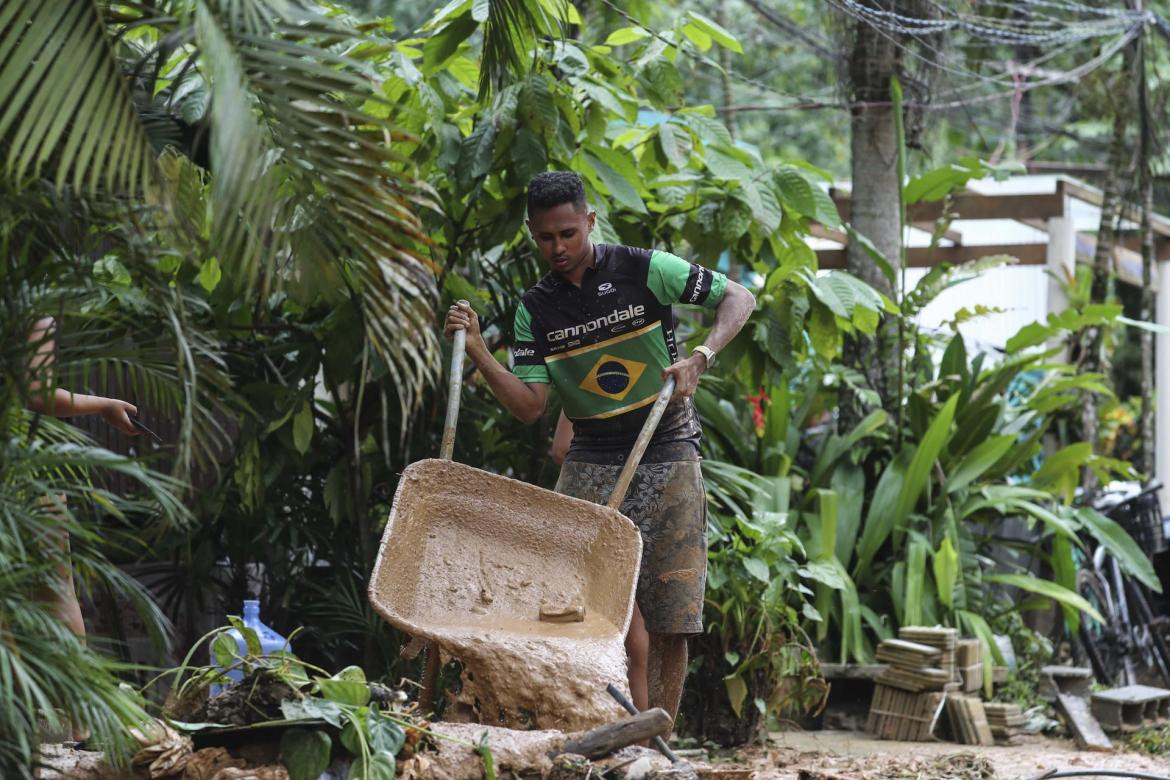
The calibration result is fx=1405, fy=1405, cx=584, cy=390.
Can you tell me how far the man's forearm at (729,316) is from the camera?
171 inches

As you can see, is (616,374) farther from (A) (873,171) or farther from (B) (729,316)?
(A) (873,171)

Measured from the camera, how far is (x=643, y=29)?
5520 millimetres

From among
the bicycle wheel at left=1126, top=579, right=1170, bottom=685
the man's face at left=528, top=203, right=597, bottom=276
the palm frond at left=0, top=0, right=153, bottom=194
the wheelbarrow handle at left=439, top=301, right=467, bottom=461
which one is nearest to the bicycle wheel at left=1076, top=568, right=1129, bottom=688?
the bicycle wheel at left=1126, top=579, right=1170, bottom=685

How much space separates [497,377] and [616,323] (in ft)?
1.34

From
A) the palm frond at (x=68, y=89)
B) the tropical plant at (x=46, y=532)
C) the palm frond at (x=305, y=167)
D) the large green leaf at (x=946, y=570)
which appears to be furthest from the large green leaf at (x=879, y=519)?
the palm frond at (x=68, y=89)

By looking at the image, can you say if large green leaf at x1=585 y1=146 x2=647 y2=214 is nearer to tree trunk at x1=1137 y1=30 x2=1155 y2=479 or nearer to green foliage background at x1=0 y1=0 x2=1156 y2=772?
green foliage background at x1=0 y1=0 x2=1156 y2=772

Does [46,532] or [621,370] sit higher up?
[621,370]

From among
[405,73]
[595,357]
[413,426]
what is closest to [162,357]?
[595,357]

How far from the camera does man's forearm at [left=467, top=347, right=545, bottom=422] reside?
14.3 ft

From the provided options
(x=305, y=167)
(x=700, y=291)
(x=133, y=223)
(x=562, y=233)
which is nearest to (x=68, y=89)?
(x=133, y=223)

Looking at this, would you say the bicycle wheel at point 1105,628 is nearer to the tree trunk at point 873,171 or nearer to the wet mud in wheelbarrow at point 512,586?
the tree trunk at point 873,171

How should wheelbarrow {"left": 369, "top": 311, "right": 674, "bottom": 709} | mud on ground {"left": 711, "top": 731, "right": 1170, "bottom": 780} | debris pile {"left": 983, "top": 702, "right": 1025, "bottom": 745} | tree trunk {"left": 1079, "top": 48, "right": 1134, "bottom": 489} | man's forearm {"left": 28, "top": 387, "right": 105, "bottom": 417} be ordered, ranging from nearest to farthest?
1. man's forearm {"left": 28, "top": 387, "right": 105, "bottom": 417}
2. wheelbarrow {"left": 369, "top": 311, "right": 674, "bottom": 709}
3. mud on ground {"left": 711, "top": 731, "right": 1170, "bottom": 780}
4. debris pile {"left": 983, "top": 702, "right": 1025, "bottom": 745}
5. tree trunk {"left": 1079, "top": 48, "right": 1134, "bottom": 489}

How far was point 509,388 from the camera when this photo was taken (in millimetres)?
4414

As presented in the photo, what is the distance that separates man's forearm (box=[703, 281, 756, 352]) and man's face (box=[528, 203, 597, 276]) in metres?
0.47
